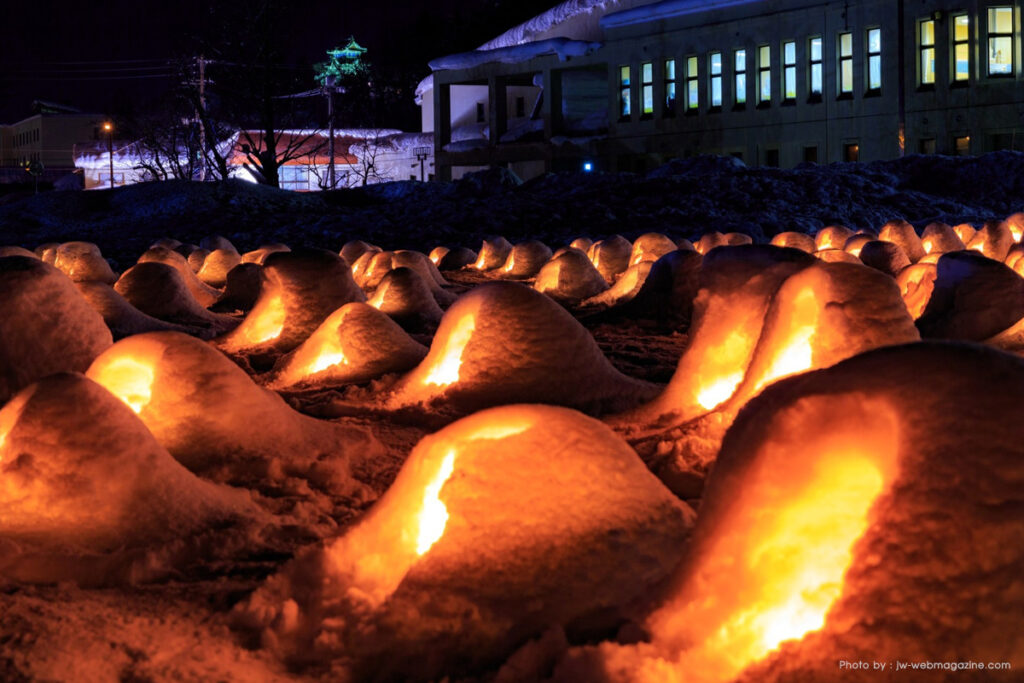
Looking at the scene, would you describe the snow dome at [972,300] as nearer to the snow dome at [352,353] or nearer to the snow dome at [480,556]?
the snow dome at [352,353]

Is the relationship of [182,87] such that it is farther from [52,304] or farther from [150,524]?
[150,524]

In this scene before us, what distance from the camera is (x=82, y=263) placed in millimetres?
13352

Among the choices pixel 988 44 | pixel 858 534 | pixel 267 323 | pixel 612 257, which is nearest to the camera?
pixel 858 534

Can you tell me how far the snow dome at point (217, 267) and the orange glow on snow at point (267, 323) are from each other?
5.92 metres

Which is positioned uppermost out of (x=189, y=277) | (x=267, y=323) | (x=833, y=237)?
(x=833, y=237)

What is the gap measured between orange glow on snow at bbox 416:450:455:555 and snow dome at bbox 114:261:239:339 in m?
7.13

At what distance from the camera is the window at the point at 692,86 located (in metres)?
31.9

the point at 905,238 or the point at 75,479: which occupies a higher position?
the point at 905,238

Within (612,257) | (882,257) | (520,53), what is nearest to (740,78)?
(520,53)

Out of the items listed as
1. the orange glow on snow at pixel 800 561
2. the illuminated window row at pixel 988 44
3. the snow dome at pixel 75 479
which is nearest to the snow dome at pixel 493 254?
the snow dome at pixel 75 479

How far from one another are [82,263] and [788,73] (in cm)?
2096

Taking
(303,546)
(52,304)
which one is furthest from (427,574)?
(52,304)

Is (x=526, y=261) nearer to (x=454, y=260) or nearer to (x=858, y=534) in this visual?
(x=454, y=260)

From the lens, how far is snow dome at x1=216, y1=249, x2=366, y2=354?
9141 mm
